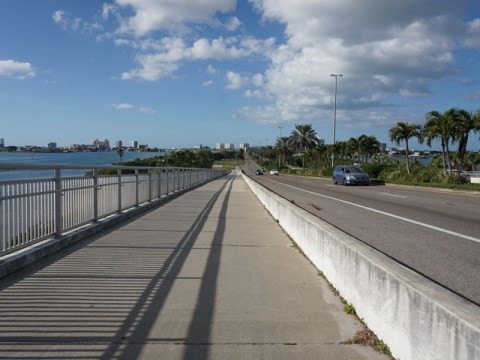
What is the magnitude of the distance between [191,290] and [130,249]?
9.13 feet

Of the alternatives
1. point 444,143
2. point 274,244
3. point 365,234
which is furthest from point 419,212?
point 444,143

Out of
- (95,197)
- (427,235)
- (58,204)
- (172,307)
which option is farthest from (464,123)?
(172,307)

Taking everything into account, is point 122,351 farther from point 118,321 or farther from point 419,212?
point 419,212

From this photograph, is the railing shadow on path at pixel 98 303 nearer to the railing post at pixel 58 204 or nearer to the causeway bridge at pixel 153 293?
the causeway bridge at pixel 153 293

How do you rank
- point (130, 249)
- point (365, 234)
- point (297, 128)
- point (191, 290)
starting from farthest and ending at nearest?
point (297, 128) → point (365, 234) → point (130, 249) → point (191, 290)

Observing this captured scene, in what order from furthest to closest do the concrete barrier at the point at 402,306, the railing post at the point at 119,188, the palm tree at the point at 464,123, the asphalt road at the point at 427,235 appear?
the palm tree at the point at 464,123, the railing post at the point at 119,188, the asphalt road at the point at 427,235, the concrete barrier at the point at 402,306

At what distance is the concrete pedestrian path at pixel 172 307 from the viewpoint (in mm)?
4152

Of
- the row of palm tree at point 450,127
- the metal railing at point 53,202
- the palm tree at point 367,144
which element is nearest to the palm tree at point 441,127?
the row of palm tree at point 450,127

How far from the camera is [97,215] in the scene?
10555 millimetres

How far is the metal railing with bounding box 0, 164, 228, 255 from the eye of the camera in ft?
21.9

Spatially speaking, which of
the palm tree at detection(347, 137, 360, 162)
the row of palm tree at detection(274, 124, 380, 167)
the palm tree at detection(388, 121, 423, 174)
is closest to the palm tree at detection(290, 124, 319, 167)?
the row of palm tree at detection(274, 124, 380, 167)

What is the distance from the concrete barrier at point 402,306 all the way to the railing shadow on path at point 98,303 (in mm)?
1533

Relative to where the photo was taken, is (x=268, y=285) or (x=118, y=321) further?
(x=268, y=285)

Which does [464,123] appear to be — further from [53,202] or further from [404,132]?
[53,202]
